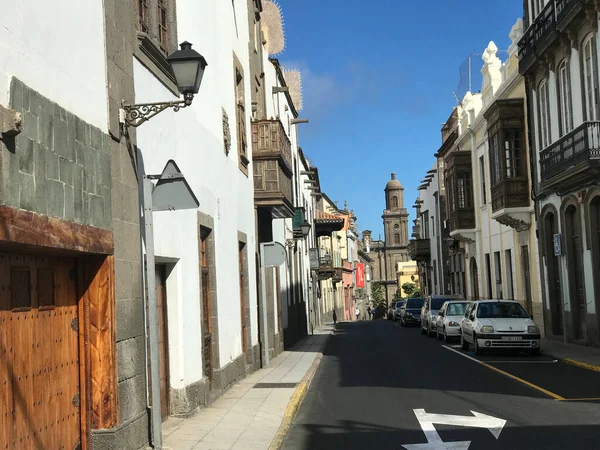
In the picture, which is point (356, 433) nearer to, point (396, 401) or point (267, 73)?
point (396, 401)

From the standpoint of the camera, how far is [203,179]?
1340 cm

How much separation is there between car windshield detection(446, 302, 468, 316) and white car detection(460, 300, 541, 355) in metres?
6.28

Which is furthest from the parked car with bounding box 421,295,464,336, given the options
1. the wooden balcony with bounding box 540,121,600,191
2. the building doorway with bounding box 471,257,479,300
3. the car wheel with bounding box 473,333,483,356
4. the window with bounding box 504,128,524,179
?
the car wheel with bounding box 473,333,483,356

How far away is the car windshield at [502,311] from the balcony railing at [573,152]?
392 cm

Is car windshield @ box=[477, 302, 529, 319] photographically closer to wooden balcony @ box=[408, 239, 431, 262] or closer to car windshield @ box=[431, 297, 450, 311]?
car windshield @ box=[431, 297, 450, 311]

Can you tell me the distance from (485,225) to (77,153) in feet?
103

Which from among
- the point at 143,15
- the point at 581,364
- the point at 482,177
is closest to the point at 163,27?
the point at 143,15

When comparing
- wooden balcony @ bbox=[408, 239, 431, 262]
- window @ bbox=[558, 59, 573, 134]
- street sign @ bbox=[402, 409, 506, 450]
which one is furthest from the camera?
wooden balcony @ bbox=[408, 239, 431, 262]

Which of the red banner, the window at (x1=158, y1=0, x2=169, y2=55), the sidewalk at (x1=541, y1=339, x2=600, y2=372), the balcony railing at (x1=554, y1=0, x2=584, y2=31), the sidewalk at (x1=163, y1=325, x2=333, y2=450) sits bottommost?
the sidewalk at (x1=541, y1=339, x2=600, y2=372)

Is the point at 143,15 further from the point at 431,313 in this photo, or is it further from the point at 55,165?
the point at 431,313

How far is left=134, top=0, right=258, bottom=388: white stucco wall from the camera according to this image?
10484 millimetres

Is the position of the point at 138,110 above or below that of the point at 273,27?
below

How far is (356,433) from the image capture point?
10.3 m

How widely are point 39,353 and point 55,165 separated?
154cm
